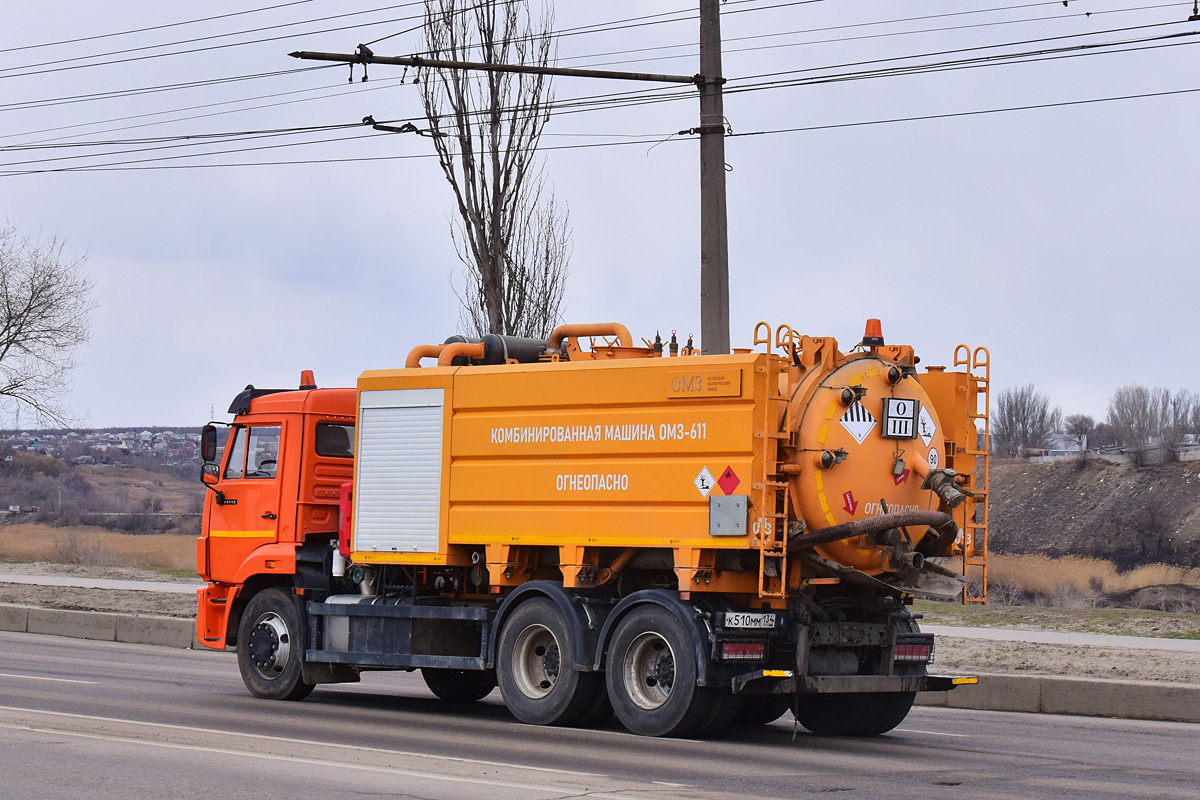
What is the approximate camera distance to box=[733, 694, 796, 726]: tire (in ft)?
43.0

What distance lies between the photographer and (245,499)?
15.3 meters

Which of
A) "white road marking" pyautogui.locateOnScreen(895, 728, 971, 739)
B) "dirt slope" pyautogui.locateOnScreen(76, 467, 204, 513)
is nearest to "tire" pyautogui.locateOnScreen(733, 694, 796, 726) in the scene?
"white road marking" pyautogui.locateOnScreen(895, 728, 971, 739)

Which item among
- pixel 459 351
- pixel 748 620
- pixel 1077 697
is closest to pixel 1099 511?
pixel 1077 697

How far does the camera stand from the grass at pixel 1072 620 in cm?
1988

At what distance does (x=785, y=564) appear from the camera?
11.6 m

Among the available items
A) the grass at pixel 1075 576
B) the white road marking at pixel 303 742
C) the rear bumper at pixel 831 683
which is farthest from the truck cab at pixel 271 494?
the grass at pixel 1075 576

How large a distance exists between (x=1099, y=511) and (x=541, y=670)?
67.8 m

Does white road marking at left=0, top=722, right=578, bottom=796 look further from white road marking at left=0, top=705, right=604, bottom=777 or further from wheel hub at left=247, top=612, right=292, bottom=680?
wheel hub at left=247, top=612, right=292, bottom=680

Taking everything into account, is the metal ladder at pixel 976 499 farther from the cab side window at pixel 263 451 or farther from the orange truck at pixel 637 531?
the cab side window at pixel 263 451

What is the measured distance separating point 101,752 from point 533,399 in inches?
184

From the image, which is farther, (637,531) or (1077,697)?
(1077,697)

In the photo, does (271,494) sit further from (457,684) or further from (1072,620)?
(1072,620)

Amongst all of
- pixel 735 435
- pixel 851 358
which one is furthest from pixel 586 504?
pixel 851 358

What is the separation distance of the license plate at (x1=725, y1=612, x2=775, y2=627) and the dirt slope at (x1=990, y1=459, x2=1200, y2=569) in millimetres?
51523
